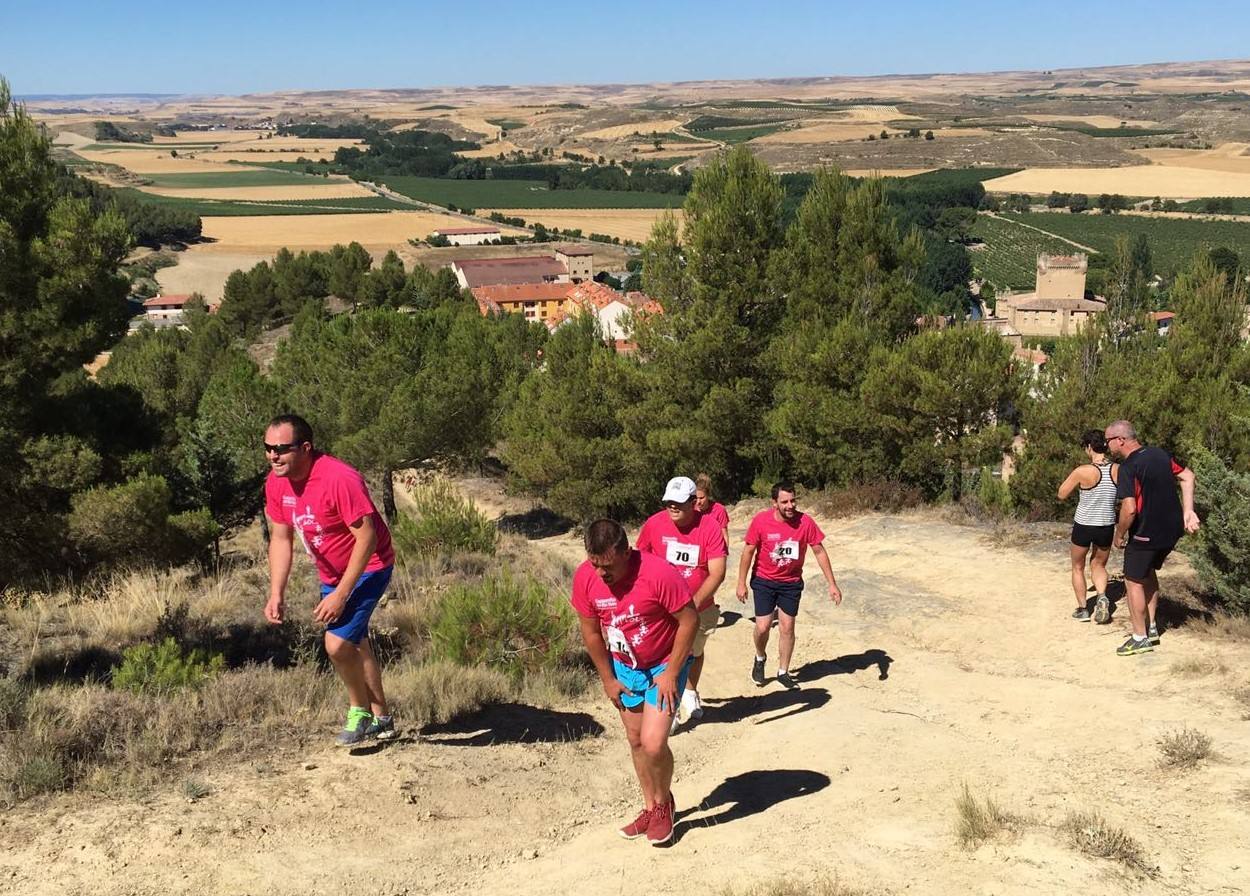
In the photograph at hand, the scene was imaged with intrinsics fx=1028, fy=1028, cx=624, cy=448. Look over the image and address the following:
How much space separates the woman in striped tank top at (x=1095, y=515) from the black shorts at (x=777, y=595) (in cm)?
226

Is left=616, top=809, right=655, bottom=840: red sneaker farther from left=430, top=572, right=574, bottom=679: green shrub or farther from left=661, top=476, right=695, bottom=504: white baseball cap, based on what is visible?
left=430, top=572, right=574, bottom=679: green shrub

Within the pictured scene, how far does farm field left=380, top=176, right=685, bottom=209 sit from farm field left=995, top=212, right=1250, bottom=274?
43095 mm

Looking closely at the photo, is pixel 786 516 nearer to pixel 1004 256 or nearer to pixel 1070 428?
pixel 1070 428

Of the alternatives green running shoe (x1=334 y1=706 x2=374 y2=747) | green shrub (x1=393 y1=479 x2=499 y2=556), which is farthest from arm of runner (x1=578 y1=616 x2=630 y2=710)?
green shrub (x1=393 y1=479 x2=499 y2=556)

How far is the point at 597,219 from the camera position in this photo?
116m

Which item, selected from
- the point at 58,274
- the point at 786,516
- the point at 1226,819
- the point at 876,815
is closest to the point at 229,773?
the point at 876,815

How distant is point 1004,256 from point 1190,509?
10096 cm

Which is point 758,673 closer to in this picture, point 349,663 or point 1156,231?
point 349,663

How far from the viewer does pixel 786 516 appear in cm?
740

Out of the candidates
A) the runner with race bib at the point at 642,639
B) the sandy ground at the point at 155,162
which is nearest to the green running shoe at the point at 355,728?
the runner with race bib at the point at 642,639

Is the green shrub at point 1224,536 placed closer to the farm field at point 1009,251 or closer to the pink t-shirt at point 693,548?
the pink t-shirt at point 693,548

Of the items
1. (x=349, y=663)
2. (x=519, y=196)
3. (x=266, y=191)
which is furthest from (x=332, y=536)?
(x=266, y=191)

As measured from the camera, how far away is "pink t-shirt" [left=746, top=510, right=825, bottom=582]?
743 cm

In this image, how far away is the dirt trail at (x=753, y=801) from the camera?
4.50 metres
